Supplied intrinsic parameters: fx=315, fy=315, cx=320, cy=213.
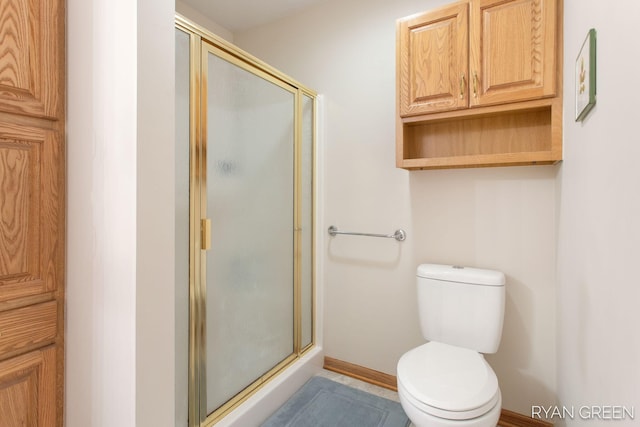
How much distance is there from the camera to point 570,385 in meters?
1.23

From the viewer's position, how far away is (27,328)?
926mm

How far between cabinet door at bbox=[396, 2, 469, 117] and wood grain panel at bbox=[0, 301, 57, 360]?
1.71 m

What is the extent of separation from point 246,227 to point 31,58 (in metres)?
1.00

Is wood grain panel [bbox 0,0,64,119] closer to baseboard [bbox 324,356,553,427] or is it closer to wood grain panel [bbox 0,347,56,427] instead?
wood grain panel [bbox 0,347,56,427]

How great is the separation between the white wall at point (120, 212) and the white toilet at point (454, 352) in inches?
35.4

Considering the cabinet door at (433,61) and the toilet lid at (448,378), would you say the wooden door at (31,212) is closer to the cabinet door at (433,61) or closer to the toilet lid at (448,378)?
the toilet lid at (448,378)

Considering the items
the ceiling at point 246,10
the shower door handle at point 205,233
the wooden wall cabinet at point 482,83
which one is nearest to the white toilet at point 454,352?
the wooden wall cabinet at point 482,83

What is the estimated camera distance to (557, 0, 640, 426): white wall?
0.67 m

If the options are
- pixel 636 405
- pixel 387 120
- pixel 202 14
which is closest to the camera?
pixel 636 405

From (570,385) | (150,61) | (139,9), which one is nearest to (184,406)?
(150,61)

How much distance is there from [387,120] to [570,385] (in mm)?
1556

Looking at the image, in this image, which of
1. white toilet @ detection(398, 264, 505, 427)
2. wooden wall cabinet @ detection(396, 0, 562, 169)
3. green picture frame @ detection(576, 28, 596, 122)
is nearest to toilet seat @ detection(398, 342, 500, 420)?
white toilet @ detection(398, 264, 505, 427)

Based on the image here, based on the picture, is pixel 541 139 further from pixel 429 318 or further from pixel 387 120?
pixel 429 318

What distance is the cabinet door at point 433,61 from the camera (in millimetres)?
1543
